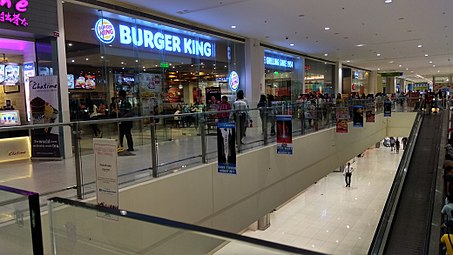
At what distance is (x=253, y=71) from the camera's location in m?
14.8

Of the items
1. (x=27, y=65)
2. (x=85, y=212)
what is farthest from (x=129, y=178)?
(x=27, y=65)

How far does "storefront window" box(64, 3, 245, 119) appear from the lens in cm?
921

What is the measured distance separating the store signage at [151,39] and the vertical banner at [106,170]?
6.90 meters

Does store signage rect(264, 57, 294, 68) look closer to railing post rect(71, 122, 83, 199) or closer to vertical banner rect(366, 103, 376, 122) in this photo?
vertical banner rect(366, 103, 376, 122)

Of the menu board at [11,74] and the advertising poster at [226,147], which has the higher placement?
the menu board at [11,74]

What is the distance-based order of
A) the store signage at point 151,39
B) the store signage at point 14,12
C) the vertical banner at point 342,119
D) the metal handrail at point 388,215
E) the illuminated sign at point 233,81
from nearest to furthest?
1. the store signage at point 14,12
2. the metal handrail at point 388,215
3. the store signage at point 151,39
4. the vertical banner at point 342,119
5. the illuminated sign at point 233,81

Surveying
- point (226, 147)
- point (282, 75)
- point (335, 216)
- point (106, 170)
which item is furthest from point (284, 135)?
point (282, 75)

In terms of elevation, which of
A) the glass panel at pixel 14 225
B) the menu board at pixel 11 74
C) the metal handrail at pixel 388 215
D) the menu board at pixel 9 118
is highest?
the menu board at pixel 11 74

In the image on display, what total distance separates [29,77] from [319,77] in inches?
765

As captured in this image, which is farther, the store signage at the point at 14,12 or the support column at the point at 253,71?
the support column at the point at 253,71

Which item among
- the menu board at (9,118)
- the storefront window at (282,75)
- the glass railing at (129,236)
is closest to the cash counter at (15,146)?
the menu board at (9,118)

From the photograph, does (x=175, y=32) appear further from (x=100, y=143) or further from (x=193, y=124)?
(x=100, y=143)

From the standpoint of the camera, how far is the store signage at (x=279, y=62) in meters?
16.9

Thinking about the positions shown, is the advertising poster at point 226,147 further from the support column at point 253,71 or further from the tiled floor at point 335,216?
the support column at point 253,71
